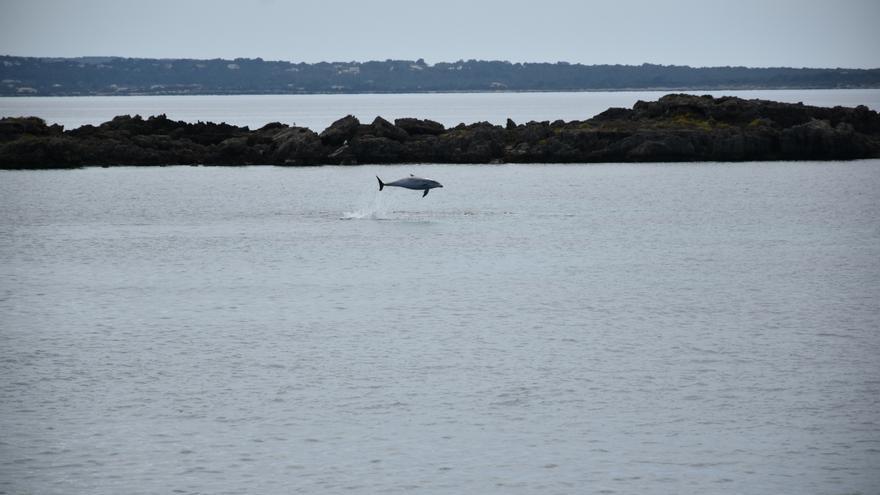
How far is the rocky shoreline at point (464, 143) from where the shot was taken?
85438 mm

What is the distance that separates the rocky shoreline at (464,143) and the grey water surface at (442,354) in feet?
95.4

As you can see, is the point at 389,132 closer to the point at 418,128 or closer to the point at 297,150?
the point at 418,128

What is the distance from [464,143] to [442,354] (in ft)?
204

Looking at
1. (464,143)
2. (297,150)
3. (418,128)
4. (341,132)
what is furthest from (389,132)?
(297,150)

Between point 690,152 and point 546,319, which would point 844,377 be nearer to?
point 546,319

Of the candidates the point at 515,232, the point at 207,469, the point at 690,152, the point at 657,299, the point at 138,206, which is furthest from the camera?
the point at 690,152

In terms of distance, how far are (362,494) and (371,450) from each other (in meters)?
2.08

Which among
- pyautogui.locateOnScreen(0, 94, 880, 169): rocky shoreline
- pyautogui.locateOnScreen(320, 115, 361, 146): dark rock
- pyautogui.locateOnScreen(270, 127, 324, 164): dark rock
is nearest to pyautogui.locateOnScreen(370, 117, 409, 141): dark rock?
pyautogui.locateOnScreen(0, 94, 880, 169): rocky shoreline

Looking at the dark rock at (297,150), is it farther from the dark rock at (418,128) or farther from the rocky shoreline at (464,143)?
the dark rock at (418,128)

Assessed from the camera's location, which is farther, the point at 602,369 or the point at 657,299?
the point at 657,299

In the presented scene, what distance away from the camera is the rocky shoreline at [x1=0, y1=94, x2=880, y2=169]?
280 feet

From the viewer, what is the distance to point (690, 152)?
85750 mm

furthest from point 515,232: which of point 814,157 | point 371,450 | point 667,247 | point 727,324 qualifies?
point 814,157

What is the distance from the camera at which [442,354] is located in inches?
1047
